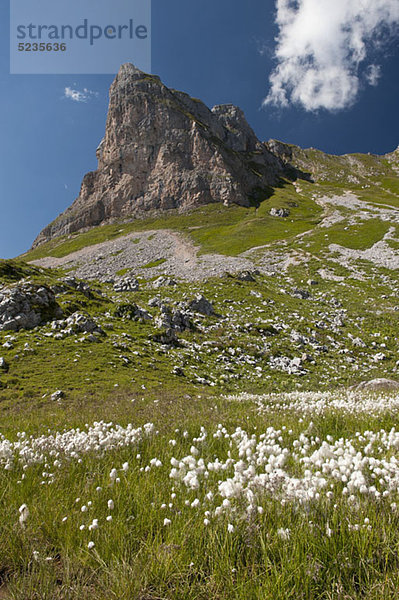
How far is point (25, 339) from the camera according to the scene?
18.4m

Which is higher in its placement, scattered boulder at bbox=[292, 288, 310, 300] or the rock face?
the rock face

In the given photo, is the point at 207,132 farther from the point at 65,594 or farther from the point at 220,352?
the point at 65,594

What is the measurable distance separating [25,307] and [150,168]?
537ft

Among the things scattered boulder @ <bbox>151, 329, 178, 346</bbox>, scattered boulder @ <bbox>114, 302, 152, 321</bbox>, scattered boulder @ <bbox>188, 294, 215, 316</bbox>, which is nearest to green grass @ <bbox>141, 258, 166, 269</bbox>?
scattered boulder @ <bbox>188, 294, 215, 316</bbox>

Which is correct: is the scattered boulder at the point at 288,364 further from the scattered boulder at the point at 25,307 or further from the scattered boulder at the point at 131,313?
the scattered boulder at the point at 25,307

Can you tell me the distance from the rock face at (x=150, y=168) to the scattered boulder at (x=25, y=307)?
461 feet

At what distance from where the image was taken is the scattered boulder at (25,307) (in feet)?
64.4

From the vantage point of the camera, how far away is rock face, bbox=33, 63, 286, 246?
517 feet

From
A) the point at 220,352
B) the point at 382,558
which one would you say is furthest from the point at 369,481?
the point at 220,352

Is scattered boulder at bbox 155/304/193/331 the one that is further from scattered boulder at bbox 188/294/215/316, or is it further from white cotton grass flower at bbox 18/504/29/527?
white cotton grass flower at bbox 18/504/29/527

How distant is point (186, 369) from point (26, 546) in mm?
15522

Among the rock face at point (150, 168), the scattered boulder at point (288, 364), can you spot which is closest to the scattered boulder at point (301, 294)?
the scattered boulder at point (288, 364)

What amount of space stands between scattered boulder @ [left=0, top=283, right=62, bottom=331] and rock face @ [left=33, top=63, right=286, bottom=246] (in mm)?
140620

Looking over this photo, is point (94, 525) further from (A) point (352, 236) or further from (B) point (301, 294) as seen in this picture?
(A) point (352, 236)
